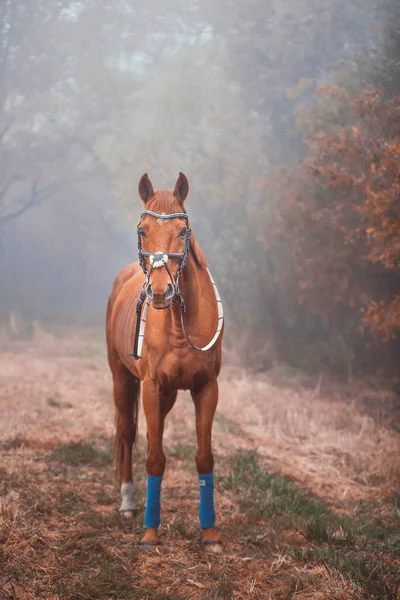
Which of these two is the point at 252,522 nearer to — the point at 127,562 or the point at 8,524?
the point at 127,562

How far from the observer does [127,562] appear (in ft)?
12.0

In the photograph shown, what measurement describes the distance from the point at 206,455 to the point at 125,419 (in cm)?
130

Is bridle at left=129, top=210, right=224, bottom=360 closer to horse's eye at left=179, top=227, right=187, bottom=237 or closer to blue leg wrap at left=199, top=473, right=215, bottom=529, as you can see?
horse's eye at left=179, top=227, right=187, bottom=237

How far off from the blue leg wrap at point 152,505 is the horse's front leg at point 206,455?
0.32 metres

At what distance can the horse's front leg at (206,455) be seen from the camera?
13.4 ft

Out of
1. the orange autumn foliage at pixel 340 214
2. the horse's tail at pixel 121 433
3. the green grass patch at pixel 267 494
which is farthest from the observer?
the orange autumn foliage at pixel 340 214

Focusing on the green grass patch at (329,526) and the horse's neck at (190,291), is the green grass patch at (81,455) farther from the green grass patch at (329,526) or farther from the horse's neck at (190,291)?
the horse's neck at (190,291)

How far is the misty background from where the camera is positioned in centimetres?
1038

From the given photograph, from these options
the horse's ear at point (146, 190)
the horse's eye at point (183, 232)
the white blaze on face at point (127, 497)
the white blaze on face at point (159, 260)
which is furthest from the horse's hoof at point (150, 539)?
the horse's ear at point (146, 190)

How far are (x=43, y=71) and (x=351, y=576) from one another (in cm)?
1558

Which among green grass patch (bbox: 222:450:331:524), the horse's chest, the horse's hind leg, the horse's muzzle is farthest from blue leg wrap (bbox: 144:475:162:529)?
the horse's muzzle

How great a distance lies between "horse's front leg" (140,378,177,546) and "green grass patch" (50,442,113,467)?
7.26 ft

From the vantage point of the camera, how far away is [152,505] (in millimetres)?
4137

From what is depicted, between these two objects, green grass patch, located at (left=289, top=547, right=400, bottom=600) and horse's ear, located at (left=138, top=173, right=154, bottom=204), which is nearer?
green grass patch, located at (left=289, top=547, right=400, bottom=600)
